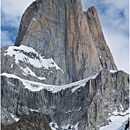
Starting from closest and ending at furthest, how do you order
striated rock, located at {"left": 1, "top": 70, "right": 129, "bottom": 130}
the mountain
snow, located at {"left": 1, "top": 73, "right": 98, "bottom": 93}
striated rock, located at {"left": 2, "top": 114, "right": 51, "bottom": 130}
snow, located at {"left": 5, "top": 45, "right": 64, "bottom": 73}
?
striated rock, located at {"left": 2, "top": 114, "right": 51, "bottom": 130}, striated rock, located at {"left": 1, "top": 70, "right": 129, "bottom": 130}, the mountain, snow, located at {"left": 1, "top": 73, "right": 98, "bottom": 93}, snow, located at {"left": 5, "top": 45, "right": 64, "bottom": 73}

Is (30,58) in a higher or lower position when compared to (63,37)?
lower

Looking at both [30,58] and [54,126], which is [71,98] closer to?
[54,126]

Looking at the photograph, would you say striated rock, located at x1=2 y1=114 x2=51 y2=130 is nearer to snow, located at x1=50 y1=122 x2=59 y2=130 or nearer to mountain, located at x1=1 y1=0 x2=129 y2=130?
mountain, located at x1=1 y1=0 x2=129 y2=130

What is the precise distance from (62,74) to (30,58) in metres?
13.9

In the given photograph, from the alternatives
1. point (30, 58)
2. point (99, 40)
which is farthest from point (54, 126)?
point (99, 40)

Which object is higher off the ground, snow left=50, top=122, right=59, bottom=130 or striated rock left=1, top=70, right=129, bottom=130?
striated rock left=1, top=70, right=129, bottom=130

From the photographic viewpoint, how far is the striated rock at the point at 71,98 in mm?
95562

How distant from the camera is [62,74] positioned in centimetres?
12419

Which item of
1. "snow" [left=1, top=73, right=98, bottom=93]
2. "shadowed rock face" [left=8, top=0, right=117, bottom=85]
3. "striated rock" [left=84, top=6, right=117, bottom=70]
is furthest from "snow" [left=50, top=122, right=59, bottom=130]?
"striated rock" [left=84, top=6, right=117, bottom=70]

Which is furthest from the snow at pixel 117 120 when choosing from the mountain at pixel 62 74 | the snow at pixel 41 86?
the snow at pixel 41 86

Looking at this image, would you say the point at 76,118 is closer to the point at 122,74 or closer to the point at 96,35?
the point at 122,74

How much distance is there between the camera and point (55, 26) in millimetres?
136625

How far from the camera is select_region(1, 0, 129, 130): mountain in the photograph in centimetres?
9636

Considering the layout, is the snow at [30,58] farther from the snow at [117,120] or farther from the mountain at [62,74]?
the snow at [117,120]
